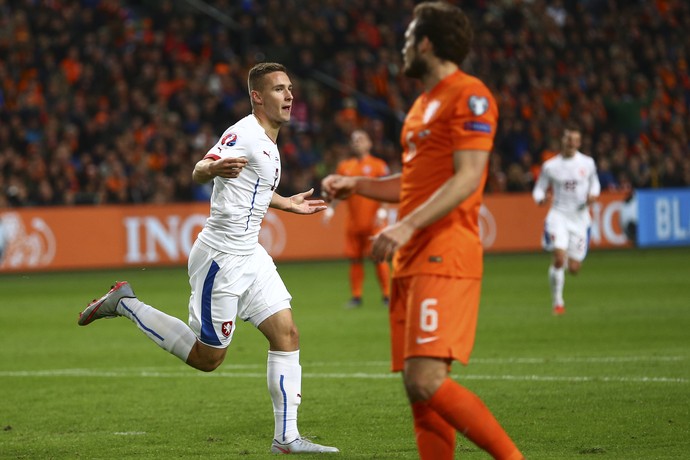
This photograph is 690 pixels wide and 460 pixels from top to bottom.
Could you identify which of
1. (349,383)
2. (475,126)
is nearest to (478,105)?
(475,126)

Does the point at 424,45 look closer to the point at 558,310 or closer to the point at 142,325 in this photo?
the point at 142,325

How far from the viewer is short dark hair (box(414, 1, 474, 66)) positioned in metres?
5.44

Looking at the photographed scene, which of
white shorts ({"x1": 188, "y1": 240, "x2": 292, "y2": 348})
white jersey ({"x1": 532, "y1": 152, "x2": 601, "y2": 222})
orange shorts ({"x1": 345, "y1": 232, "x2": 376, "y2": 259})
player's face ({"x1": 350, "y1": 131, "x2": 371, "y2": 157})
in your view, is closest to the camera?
white shorts ({"x1": 188, "y1": 240, "x2": 292, "y2": 348})

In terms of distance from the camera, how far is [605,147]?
1192 inches

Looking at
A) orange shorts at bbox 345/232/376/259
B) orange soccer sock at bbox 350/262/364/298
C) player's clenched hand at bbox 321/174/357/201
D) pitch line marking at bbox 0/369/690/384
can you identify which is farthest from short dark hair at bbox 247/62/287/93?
orange shorts at bbox 345/232/376/259

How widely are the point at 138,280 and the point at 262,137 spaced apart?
1578 cm

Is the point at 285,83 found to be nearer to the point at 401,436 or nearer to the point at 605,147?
the point at 401,436

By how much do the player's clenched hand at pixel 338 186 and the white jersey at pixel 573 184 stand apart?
37.1 feet

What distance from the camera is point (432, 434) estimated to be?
5.62m

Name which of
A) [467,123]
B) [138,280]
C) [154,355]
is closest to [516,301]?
[154,355]

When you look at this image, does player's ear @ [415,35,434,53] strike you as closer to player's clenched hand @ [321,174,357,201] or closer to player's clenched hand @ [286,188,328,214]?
player's clenched hand @ [321,174,357,201]

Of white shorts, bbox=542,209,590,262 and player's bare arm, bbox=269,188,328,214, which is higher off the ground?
player's bare arm, bbox=269,188,328,214

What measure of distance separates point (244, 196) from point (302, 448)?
5.20 ft

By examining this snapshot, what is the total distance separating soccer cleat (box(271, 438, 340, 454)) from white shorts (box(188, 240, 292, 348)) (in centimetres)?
75
